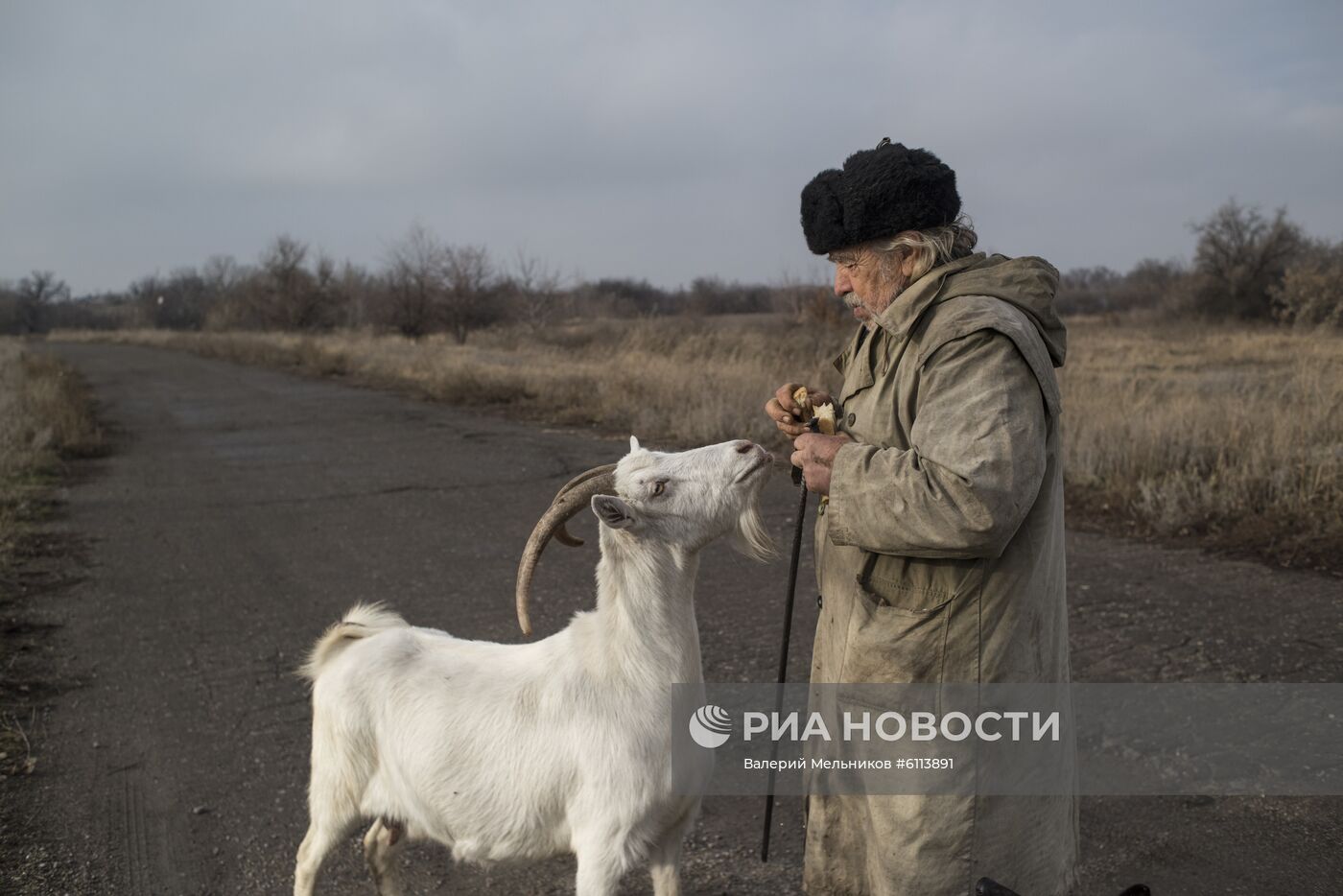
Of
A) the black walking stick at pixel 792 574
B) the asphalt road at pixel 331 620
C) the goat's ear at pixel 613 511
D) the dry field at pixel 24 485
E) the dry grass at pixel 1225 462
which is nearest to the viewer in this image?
the black walking stick at pixel 792 574

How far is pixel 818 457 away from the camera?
2.70 metres

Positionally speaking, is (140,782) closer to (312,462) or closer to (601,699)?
(601,699)

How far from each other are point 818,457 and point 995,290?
60cm

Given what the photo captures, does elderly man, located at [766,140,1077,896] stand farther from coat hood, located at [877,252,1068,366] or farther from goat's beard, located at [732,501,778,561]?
goat's beard, located at [732,501,778,561]

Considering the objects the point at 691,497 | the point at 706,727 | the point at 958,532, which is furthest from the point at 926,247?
the point at 706,727

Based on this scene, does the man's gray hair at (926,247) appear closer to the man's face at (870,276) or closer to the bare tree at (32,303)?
the man's face at (870,276)

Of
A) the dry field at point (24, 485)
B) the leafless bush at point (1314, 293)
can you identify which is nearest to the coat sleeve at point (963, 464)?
the dry field at point (24, 485)

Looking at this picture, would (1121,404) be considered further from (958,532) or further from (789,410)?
(958,532)

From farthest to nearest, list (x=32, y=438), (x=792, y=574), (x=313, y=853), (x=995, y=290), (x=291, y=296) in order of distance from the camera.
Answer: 1. (x=291, y=296)
2. (x=32, y=438)
3. (x=313, y=853)
4. (x=792, y=574)
5. (x=995, y=290)

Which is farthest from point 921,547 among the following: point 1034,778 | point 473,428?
point 473,428

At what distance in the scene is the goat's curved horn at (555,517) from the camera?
322 centimetres

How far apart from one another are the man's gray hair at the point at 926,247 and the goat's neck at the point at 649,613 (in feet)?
4.03

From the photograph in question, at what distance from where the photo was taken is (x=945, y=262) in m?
2.71

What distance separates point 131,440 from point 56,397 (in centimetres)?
353
